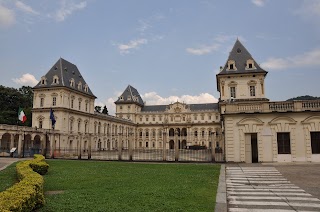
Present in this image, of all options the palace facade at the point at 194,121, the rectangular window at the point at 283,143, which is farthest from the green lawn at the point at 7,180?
the rectangular window at the point at 283,143

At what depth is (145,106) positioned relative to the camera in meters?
103

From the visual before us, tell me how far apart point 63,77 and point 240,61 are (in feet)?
113

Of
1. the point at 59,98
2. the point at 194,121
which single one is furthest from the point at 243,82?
the point at 194,121

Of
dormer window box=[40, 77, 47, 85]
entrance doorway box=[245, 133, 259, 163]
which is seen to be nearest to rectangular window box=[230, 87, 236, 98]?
entrance doorway box=[245, 133, 259, 163]

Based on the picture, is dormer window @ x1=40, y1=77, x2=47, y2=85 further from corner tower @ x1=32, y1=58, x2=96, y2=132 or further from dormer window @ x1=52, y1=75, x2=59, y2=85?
dormer window @ x1=52, y1=75, x2=59, y2=85

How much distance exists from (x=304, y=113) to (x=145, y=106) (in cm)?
8342

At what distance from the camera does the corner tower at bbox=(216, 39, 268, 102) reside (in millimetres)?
47844

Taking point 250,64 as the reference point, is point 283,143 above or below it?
below

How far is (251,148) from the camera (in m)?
22.4

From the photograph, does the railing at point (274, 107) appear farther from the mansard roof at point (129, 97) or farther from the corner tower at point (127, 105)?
the mansard roof at point (129, 97)

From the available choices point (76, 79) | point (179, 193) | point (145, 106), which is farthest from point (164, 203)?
point (145, 106)

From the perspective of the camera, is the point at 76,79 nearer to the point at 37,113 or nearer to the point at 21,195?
the point at 37,113

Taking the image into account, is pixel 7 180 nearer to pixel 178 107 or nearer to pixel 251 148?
pixel 251 148

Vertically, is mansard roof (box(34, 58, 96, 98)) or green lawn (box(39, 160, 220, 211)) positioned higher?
mansard roof (box(34, 58, 96, 98))
